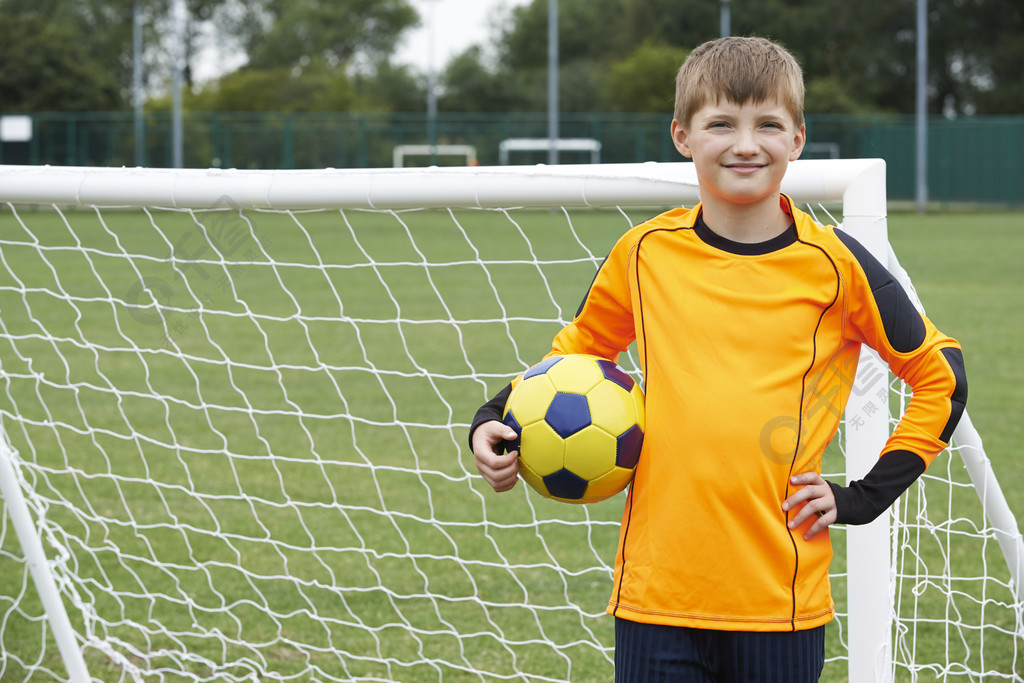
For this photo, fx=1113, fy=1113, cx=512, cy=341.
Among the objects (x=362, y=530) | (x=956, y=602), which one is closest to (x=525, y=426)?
(x=956, y=602)

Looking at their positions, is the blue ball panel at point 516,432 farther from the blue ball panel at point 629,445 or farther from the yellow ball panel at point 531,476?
the blue ball panel at point 629,445

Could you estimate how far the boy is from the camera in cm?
169

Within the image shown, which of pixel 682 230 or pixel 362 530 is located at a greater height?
pixel 682 230

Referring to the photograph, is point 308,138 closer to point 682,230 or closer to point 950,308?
point 950,308

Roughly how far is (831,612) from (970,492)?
320 cm

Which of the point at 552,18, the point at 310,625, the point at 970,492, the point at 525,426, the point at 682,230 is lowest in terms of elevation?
the point at 310,625

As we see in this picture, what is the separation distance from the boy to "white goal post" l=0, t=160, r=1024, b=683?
16.3 inches

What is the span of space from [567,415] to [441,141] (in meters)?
31.1

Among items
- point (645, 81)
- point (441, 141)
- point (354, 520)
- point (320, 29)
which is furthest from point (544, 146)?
point (354, 520)

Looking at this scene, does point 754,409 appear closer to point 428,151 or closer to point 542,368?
point 542,368

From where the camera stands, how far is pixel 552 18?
3023cm

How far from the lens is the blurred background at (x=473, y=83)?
31.1m

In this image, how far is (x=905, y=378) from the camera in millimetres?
1740

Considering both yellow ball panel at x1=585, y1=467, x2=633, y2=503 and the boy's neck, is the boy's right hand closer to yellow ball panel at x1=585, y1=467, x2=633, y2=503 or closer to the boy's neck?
yellow ball panel at x1=585, y1=467, x2=633, y2=503
